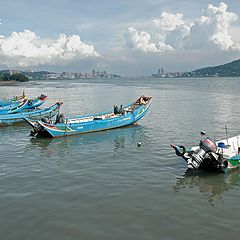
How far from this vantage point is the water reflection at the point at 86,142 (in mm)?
23453

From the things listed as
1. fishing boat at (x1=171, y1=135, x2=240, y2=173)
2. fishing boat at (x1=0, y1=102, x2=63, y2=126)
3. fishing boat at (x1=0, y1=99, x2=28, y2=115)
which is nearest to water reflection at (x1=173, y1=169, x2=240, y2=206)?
fishing boat at (x1=171, y1=135, x2=240, y2=173)

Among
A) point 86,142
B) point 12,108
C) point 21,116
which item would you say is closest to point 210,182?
point 86,142

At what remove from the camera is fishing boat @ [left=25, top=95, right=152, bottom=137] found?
89.2 feet

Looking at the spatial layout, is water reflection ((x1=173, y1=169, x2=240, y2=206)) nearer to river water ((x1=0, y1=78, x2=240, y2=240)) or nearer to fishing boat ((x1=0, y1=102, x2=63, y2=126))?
river water ((x1=0, y1=78, x2=240, y2=240))

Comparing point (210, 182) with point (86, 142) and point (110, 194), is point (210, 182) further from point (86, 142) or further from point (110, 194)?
point (86, 142)

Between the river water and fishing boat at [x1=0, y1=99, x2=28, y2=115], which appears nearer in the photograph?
the river water

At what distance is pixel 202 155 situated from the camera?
17.2m

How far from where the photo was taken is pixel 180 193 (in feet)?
49.2

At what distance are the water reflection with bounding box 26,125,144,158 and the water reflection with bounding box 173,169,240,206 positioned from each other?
269 inches

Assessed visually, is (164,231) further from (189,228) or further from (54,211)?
(54,211)

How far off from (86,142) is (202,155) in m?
11.3

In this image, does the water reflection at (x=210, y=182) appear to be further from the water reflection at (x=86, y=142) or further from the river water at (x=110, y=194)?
the water reflection at (x=86, y=142)

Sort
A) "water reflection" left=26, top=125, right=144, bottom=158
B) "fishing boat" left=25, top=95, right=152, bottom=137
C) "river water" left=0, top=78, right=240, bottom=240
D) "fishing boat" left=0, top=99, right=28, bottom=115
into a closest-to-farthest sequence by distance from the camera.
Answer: "river water" left=0, top=78, right=240, bottom=240, "water reflection" left=26, top=125, right=144, bottom=158, "fishing boat" left=25, top=95, right=152, bottom=137, "fishing boat" left=0, top=99, right=28, bottom=115

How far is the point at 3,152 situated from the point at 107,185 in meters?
10.5
